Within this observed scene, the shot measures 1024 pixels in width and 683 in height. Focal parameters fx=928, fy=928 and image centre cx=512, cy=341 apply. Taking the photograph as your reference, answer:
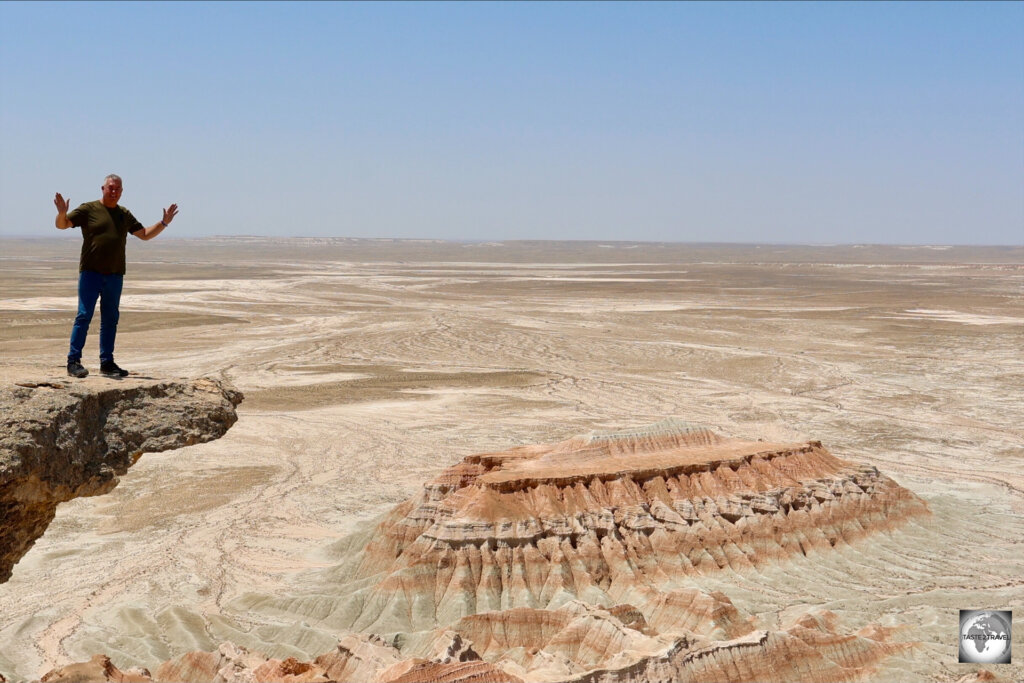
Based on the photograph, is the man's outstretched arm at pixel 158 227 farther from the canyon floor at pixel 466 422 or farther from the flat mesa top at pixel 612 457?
the flat mesa top at pixel 612 457

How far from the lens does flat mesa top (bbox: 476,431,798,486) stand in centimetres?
2192

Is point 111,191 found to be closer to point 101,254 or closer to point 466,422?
point 101,254

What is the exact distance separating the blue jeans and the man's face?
681 mm

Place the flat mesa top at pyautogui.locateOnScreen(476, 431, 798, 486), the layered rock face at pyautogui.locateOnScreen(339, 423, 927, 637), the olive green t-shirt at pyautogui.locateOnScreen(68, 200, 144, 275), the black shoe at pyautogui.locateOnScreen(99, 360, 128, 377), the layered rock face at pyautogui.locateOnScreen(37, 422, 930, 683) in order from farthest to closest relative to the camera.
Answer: the flat mesa top at pyautogui.locateOnScreen(476, 431, 798, 486) → the layered rock face at pyautogui.locateOnScreen(339, 423, 927, 637) → the layered rock face at pyautogui.locateOnScreen(37, 422, 930, 683) → the black shoe at pyautogui.locateOnScreen(99, 360, 128, 377) → the olive green t-shirt at pyautogui.locateOnScreen(68, 200, 144, 275)

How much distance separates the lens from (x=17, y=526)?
7.46m

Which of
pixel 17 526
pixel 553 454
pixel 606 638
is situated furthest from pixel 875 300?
pixel 17 526

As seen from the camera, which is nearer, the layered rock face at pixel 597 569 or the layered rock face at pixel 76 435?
the layered rock face at pixel 76 435

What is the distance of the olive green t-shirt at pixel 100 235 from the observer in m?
8.41

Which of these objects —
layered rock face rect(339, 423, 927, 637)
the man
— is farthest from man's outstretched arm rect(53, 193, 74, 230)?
layered rock face rect(339, 423, 927, 637)

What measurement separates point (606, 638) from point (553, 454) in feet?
27.9

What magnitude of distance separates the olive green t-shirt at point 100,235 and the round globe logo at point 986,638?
565 inches

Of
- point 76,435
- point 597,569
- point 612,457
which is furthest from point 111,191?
point 612,457

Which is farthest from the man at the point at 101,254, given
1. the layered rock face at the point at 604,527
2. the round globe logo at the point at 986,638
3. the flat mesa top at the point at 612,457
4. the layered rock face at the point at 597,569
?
the round globe logo at the point at 986,638

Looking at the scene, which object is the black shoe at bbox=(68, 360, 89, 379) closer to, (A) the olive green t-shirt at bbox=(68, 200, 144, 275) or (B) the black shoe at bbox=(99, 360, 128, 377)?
(B) the black shoe at bbox=(99, 360, 128, 377)
